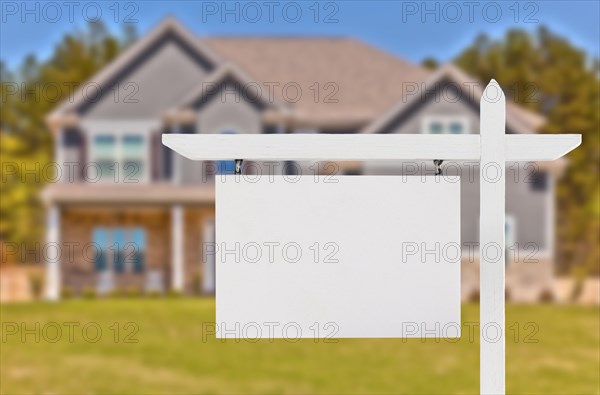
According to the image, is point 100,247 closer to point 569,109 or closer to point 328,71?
point 328,71

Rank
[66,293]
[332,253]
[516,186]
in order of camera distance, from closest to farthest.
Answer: [332,253] → [516,186] → [66,293]

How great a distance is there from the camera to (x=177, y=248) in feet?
86.1

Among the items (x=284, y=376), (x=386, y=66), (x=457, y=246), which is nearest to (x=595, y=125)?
(x=386, y=66)

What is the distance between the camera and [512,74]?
132ft

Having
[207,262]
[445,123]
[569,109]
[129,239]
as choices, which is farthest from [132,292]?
[569,109]

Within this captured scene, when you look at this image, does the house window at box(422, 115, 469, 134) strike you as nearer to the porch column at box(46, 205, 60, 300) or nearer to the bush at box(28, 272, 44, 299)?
the porch column at box(46, 205, 60, 300)

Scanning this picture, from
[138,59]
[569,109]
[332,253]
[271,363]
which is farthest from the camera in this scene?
[569,109]

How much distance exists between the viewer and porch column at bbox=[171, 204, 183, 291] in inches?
1029

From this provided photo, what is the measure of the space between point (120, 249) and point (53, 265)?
2293 mm

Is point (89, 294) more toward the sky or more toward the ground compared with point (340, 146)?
more toward the ground

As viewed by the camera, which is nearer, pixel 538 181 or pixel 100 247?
pixel 538 181

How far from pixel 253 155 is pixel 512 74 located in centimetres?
3603

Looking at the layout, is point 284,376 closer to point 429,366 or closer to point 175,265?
point 429,366

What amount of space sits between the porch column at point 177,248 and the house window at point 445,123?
8922mm
